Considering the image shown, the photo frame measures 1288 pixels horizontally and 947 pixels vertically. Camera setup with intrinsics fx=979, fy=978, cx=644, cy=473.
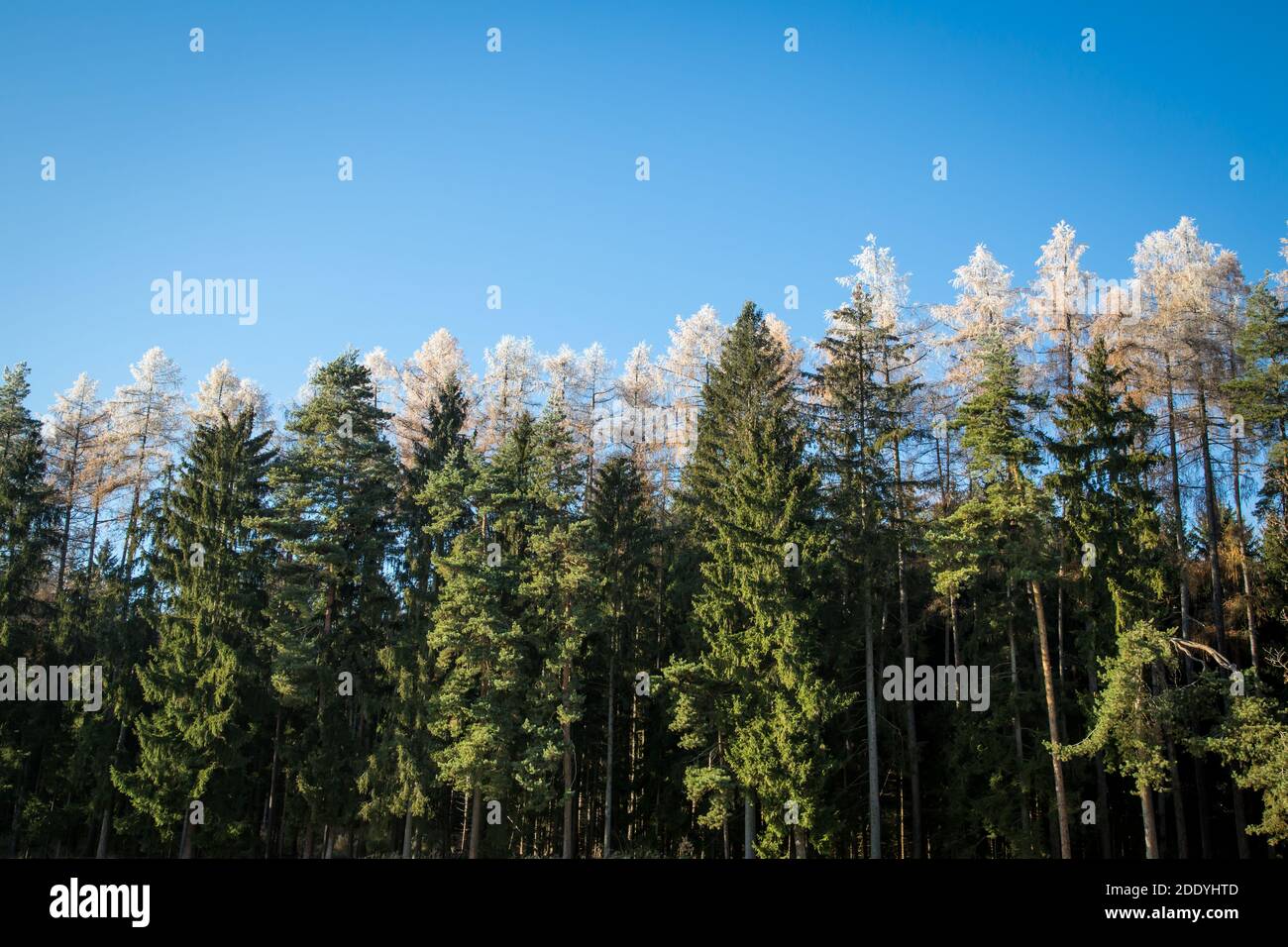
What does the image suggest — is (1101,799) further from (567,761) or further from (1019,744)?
(567,761)

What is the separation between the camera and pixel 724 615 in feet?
96.7

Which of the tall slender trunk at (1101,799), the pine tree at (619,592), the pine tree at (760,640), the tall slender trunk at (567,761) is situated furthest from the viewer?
the pine tree at (619,592)

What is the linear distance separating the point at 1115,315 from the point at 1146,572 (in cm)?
1005

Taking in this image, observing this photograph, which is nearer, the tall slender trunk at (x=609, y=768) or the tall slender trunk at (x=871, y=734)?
the tall slender trunk at (x=871, y=734)

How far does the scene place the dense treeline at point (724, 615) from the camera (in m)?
27.2

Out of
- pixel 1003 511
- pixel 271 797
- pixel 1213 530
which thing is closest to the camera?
pixel 1003 511

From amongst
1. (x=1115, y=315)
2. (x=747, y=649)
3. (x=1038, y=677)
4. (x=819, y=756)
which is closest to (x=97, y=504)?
(x=747, y=649)

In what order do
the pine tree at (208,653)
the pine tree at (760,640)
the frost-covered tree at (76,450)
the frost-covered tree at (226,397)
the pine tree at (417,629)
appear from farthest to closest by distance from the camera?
the frost-covered tree at (226,397), the frost-covered tree at (76,450), the pine tree at (208,653), the pine tree at (417,629), the pine tree at (760,640)

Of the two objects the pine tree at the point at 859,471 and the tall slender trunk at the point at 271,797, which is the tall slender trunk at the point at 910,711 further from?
the tall slender trunk at the point at 271,797

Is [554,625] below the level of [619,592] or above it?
below

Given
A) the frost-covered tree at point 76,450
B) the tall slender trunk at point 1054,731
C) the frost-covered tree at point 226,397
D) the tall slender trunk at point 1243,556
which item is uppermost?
the frost-covered tree at point 226,397

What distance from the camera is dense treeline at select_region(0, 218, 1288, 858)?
27.2 metres

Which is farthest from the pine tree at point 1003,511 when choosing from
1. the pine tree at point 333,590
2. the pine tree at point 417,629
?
the pine tree at point 333,590

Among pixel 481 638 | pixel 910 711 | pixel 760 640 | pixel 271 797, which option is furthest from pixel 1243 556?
pixel 271 797
